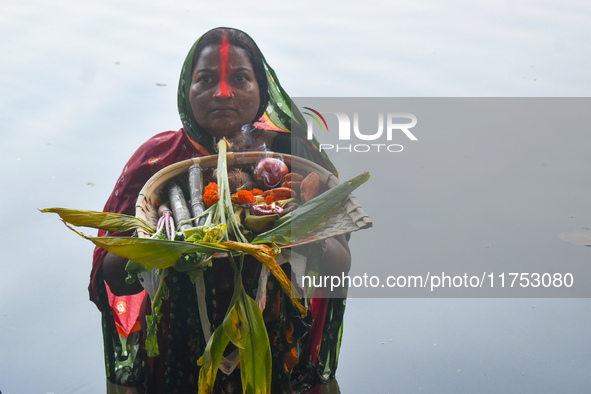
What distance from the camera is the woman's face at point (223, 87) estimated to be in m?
1.86

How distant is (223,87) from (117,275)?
51 centimetres

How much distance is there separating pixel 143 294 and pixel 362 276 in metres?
0.58

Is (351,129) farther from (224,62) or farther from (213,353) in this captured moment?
(213,353)

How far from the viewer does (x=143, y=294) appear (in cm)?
203

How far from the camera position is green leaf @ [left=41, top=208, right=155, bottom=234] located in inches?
63.2

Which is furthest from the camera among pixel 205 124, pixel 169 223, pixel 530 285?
pixel 530 285

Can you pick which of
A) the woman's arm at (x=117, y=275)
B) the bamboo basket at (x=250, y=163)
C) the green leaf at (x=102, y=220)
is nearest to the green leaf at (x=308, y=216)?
the bamboo basket at (x=250, y=163)

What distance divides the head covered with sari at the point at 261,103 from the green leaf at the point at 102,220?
366 mm

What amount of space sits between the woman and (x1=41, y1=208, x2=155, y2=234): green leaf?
0.47 feet

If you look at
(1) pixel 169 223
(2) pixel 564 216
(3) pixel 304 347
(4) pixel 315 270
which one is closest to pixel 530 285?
(2) pixel 564 216

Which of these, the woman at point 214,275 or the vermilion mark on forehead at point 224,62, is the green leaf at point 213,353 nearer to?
the woman at point 214,275

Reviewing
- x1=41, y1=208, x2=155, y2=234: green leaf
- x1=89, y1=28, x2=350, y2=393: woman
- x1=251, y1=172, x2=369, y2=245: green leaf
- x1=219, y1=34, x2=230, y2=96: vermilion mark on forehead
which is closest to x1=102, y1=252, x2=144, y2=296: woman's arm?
x1=89, y1=28, x2=350, y2=393: woman

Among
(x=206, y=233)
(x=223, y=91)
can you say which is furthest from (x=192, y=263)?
(x=223, y=91)

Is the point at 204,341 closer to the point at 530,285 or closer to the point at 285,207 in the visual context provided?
the point at 285,207
